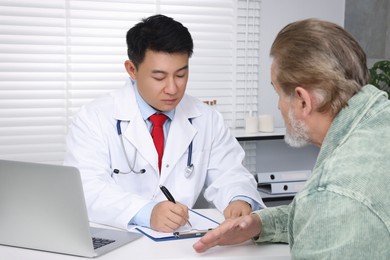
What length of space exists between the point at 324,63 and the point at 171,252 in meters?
0.64

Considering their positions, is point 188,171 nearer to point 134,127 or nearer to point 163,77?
point 134,127

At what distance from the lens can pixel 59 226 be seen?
55.7 inches

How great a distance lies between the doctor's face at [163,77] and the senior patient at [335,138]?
786 mm

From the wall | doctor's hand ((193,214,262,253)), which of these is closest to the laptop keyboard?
doctor's hand ((193,214,262,253))

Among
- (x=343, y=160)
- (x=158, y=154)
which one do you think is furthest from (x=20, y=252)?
(x=343, y=160)

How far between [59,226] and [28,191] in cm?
12

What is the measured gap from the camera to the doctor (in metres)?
2.02

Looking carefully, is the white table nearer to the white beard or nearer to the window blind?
the white beard

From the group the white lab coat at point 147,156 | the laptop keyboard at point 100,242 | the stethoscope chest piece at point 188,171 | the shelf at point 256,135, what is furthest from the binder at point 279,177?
the laptop keyboard at point 100,242

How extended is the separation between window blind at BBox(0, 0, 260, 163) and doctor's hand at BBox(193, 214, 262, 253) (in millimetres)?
1843

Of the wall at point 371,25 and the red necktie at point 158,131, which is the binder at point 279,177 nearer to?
the red necktie at point 158,131

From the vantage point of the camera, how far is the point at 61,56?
307 cm

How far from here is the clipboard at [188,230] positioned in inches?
61.8

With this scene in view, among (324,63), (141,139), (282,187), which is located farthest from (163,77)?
(282,187)
